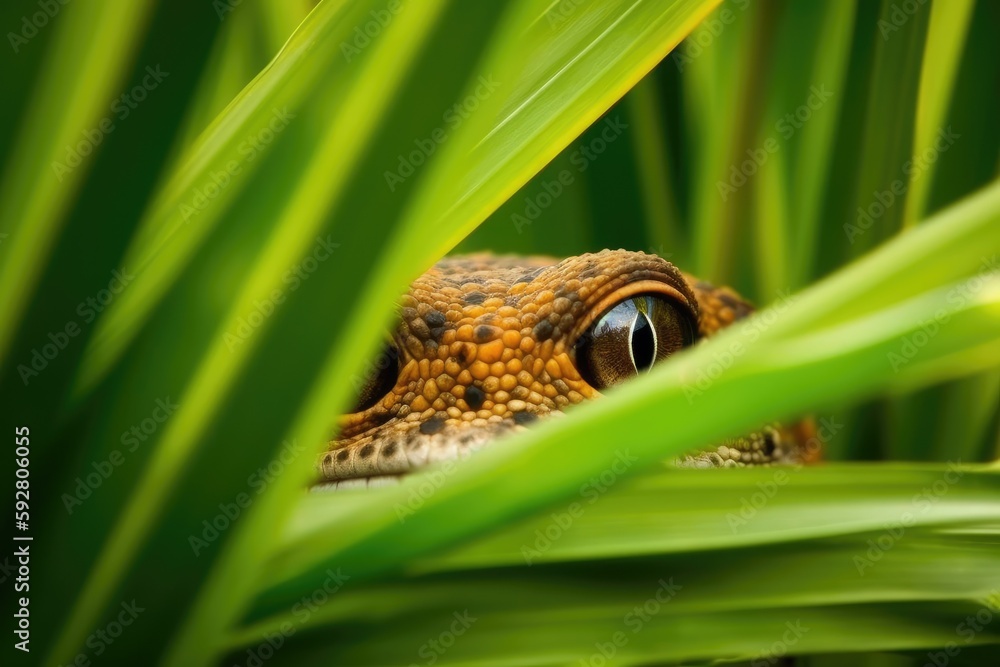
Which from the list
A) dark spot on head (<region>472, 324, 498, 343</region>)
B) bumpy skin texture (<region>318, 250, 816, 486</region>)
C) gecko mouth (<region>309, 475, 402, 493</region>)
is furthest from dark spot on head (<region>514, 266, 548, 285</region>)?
gecko mouth (<region>309, 475, 402, 493</region>)

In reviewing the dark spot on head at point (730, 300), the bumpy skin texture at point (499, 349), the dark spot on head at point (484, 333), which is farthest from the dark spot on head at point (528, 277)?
Result: the dark spot on head at point (730, 300)

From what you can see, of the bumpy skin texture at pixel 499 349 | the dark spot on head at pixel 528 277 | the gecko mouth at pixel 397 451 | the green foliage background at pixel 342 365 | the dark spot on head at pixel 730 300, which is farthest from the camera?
the dark spot on head at pixel 730 300

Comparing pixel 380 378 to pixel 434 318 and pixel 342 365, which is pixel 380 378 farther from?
pixel 342 365

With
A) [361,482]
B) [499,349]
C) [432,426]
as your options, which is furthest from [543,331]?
[361,482]

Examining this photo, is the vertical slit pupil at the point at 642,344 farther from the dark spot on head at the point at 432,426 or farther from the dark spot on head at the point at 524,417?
the dark spot on head at the point at 432,426

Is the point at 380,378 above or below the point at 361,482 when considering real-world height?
above
